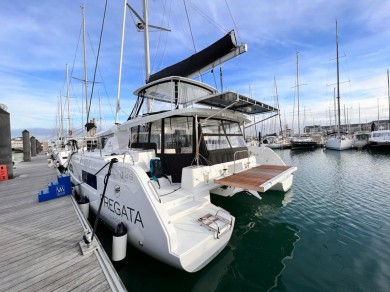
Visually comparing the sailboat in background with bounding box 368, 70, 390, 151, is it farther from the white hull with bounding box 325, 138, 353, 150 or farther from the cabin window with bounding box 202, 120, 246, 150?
the cabin window with bounding box 202, 120, 246, 150

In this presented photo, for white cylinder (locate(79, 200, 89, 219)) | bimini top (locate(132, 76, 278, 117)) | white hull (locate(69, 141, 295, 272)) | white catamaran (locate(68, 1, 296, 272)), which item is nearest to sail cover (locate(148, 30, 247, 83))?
white catamaran (locate(68, 1, 296, 272))

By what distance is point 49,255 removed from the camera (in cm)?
313

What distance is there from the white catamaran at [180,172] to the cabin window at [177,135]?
0.09 ft

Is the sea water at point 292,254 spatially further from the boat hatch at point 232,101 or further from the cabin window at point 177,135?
the boat hatch at point 232,101

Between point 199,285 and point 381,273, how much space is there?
297cm

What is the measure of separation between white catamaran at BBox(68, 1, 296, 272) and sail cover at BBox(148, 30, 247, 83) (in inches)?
1.1

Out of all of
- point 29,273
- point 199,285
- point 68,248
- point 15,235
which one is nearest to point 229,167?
point 199,285

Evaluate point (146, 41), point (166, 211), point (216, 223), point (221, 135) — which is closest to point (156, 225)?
point (166, 211)

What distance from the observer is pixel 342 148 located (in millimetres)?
27812

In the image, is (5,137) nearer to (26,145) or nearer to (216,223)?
(216,223)

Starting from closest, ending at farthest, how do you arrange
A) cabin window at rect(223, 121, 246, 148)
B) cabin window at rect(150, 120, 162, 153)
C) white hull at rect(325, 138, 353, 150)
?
cabin window at rect(150, 120, 162, 153)
cabin window at rect(223, 121, 246, 148)
white hull at rect(325, 138, 353, 150)

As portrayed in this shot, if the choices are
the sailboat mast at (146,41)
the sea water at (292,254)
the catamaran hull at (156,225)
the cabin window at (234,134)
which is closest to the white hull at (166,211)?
the catamaran hull at (156,225)

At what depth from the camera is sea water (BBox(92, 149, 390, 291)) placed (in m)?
3.00

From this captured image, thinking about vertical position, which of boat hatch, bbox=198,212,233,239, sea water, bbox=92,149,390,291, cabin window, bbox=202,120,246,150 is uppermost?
cabin window, bbox=202,120,246,150
